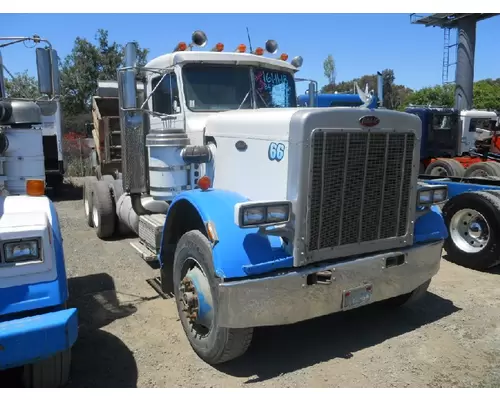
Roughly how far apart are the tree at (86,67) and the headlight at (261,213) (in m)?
23.9

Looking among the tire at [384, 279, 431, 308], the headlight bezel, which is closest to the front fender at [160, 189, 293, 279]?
the headlight bezel

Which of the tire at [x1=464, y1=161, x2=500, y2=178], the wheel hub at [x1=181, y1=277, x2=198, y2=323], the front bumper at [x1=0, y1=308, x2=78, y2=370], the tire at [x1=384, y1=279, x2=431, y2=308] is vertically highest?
the tire at [x1=464, y1=161, x2=500, y2=178]

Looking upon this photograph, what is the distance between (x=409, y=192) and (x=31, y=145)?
146 inches

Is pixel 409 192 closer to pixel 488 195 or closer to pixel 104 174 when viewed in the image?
pixel 488 195

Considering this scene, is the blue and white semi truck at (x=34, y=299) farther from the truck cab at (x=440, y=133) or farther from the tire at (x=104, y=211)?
the truck cab at (x=440, y=133)

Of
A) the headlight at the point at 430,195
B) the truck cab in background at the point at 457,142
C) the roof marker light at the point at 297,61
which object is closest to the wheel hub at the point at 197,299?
the headlight at the point at 430,195

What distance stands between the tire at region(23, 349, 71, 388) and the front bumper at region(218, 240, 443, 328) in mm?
1108

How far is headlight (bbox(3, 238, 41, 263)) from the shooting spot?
2814 mm

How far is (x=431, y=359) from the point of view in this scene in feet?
12.3

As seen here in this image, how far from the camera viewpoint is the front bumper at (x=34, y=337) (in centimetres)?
261

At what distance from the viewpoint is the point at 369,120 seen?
Result: 3477 millimetres

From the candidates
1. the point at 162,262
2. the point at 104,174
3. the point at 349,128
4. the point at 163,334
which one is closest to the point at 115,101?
the point at 104,174

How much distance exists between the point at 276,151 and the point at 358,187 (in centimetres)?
71

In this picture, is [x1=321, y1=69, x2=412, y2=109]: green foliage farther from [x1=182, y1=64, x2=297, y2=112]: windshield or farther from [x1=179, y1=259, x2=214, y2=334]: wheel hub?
[x1=179, y1=259, x2=214, y2=334]: wheel hub
